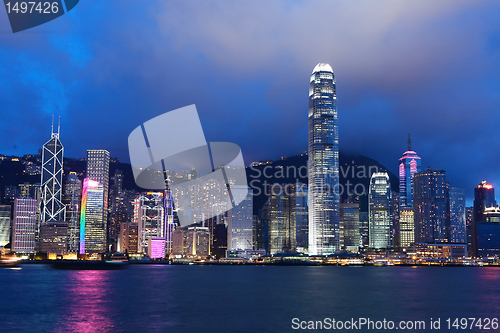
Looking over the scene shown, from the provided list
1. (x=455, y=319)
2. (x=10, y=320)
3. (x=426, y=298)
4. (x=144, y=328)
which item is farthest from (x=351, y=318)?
(x=10, y=320)

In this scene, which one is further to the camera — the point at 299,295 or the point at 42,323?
A: the point at 299,295

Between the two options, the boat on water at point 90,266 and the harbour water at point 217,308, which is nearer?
the harbour water at point 217,308

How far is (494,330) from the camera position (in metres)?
40.9

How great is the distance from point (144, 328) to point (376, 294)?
3921 centimetres

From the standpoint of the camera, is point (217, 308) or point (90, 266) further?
point (90, 266)

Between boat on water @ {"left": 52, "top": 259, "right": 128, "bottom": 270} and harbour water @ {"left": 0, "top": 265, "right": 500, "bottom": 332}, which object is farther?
boat on water @ {"left": 52, "top": 259, "right": 128, "bottom": 270}

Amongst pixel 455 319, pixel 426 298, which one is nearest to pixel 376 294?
pixel 426 298

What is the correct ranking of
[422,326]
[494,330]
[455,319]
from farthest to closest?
[455,319]
[422,326]
[494,330]

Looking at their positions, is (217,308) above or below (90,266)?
above

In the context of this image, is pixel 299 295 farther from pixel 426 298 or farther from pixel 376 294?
pixel 426 298

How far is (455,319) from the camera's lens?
47.8 meters

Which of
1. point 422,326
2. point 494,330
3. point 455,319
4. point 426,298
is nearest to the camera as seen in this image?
point 494,330

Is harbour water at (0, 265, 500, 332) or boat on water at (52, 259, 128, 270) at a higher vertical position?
harbour water at (0, 265, 500, 332)

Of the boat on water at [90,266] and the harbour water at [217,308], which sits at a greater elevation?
the harbour water at [217,308]
